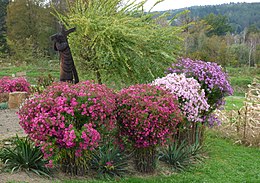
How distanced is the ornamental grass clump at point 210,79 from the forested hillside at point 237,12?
2763 inches

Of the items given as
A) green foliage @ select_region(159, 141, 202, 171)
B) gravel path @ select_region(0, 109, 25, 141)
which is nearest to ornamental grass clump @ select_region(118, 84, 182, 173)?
green foliage @ select_region(159, 141, 202, 171)

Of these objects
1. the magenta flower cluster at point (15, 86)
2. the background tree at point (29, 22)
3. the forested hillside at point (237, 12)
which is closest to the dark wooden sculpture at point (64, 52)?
the magenta flower cluster at point (15, 86)

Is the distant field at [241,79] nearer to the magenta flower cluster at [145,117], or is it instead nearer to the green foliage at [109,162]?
the magenta flower cluster at [145,117]

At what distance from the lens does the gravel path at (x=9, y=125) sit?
257 inches

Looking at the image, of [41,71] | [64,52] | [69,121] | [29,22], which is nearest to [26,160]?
[69,121]

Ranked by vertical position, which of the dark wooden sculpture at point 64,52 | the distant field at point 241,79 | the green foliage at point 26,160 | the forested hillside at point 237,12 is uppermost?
the forested hillside at point 237,12

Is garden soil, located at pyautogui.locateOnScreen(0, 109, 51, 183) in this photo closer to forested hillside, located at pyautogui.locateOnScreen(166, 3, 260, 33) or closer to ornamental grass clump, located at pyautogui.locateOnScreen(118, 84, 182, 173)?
ornamental grass clump, located at pyautogui.locateOnScreen(118, 84, 182, 173)

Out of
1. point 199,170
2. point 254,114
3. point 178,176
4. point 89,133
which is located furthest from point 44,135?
point 254,114

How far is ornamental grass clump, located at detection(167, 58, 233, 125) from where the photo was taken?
6312 millimetres

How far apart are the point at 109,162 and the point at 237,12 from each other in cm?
8906

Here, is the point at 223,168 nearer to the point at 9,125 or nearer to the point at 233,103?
the point at 9,125

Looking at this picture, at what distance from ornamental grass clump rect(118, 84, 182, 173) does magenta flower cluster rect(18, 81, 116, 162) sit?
26 cm

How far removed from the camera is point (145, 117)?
447cm

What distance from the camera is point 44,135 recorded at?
4.04m
